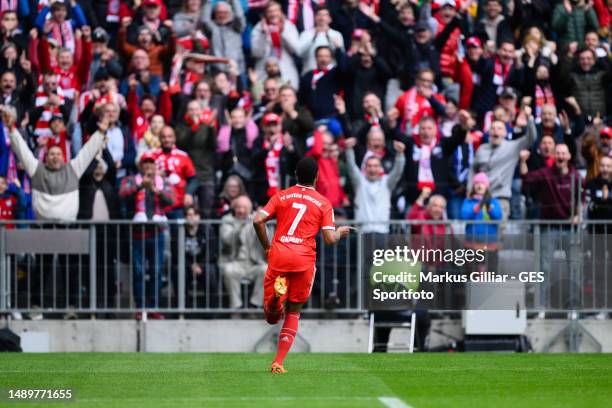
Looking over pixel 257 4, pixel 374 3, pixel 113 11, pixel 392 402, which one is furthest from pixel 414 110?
pixel 392 402

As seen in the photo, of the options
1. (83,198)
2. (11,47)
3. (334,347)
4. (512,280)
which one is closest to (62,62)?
(11,47)

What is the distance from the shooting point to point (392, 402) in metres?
10.6

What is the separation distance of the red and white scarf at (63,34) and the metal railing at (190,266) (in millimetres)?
3904

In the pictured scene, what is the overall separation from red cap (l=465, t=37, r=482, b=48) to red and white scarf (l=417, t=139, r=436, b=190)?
6.81ft

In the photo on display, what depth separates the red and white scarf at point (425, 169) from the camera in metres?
20.2

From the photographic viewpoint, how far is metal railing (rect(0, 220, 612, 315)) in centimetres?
1867

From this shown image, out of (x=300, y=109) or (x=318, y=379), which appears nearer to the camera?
(x=318, y=379)

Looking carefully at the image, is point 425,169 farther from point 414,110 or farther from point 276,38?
point 276,38

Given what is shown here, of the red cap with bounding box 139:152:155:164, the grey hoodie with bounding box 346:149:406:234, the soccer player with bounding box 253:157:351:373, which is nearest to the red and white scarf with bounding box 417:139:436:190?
the grey hoodie with bounding box 346:149:406:234

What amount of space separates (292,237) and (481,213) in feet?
22.0

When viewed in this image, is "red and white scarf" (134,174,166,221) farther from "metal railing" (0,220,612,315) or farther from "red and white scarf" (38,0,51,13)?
"red and white scarf" (38,0,51,13)

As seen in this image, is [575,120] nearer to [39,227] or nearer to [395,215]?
[395,215]

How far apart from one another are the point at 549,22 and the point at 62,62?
7.93m

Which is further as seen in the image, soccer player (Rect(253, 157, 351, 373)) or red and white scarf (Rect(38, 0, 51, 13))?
red and white scarf (Rect(38, 0, 51, 13))
